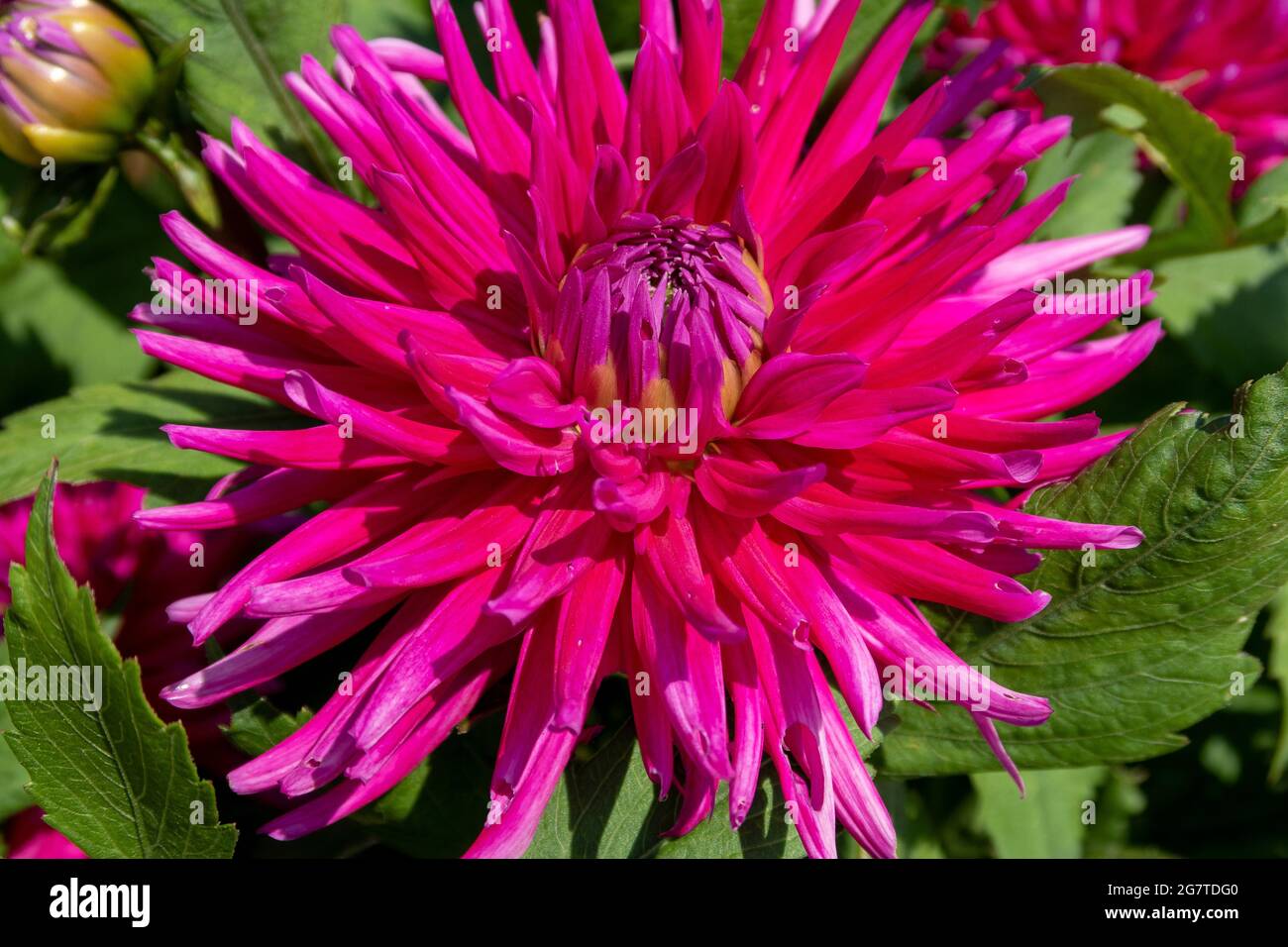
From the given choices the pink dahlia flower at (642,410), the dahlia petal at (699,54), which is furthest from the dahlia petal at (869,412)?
the dahlia petal at (699,54)

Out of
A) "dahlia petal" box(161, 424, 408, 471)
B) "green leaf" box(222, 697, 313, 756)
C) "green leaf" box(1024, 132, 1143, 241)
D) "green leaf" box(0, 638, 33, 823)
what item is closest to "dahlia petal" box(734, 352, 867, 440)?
"dahlia petal" box(161, 424, 408, 471)

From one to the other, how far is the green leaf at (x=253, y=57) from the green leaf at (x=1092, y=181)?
1.01 meters

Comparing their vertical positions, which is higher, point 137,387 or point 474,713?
point 137,387

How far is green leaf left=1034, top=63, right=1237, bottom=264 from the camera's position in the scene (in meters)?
1.36

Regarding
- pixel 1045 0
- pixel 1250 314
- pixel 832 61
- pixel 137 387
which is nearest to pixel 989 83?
pixel 832 61

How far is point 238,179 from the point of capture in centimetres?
121

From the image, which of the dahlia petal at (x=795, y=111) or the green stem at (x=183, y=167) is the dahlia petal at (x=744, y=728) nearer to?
the dahlia petal at (x=795, y=111)

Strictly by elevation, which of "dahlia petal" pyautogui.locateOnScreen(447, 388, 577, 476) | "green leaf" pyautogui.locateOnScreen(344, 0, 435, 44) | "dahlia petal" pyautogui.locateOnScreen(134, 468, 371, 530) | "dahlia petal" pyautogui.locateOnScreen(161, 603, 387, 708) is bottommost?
"dahlia petal" pyautogui.locateOnScreen(161, 603, 387, 708)

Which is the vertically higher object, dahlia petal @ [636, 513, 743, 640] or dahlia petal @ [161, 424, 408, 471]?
dahlia petal @ [161, 424, 408, 471]

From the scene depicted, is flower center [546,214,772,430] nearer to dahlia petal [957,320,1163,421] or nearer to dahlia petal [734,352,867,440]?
dahlia petal [734,352,867,440]

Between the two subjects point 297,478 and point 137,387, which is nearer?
point 297,478

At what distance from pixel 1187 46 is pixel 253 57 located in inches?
55.2
